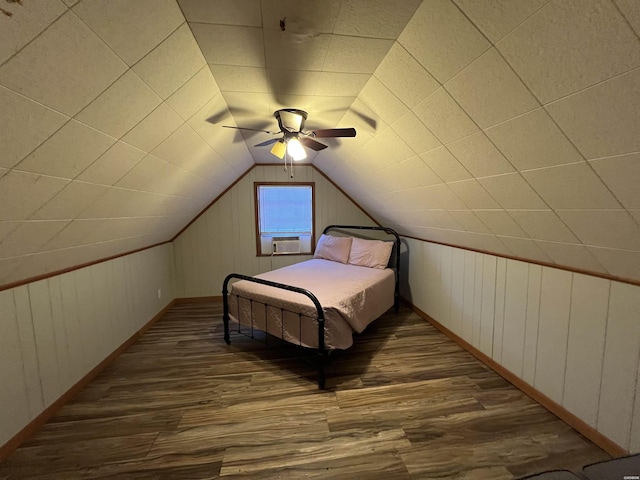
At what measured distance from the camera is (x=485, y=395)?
1987 mm

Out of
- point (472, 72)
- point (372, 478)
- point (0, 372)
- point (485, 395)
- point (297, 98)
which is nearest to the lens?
point (472, 72)

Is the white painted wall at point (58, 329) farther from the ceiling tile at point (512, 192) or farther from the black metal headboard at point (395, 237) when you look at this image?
the ceiling tile at point (512, 192)

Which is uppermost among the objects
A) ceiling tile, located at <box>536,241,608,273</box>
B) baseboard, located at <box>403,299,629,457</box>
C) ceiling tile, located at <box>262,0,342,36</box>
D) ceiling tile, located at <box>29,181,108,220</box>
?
ceiling tile, located at <box>262,0,342,36</box>

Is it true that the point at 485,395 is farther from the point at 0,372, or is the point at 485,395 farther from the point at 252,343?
the point at 0,372

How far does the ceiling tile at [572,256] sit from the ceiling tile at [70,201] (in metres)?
2.90

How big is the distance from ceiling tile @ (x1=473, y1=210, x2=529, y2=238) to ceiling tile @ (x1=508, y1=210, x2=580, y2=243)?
0.05 meters

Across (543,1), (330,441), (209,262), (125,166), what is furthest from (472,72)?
(209,262)

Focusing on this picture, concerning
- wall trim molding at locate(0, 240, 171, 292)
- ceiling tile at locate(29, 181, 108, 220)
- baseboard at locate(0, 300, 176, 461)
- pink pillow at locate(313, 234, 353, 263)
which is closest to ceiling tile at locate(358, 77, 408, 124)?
ceiling tile at locate(29, 181, 108, 220)

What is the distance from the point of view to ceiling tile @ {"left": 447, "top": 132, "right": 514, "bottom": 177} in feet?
4.58

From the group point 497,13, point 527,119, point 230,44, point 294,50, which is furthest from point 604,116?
point 230,44

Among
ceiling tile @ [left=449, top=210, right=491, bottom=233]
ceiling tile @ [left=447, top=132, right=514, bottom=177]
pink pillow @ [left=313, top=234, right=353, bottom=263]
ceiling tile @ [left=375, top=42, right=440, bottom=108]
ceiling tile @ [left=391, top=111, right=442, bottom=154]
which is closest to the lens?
ceiling tile @ [left=375, top=42, right=440, bottom=108]

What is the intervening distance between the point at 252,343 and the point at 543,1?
309 cm

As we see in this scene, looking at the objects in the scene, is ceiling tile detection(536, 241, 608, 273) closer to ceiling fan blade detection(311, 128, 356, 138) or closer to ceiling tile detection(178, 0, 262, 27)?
ceiling fan blade detection(311, 128, 356, 138)

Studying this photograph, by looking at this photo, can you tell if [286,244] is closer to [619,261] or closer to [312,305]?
[312,305]
